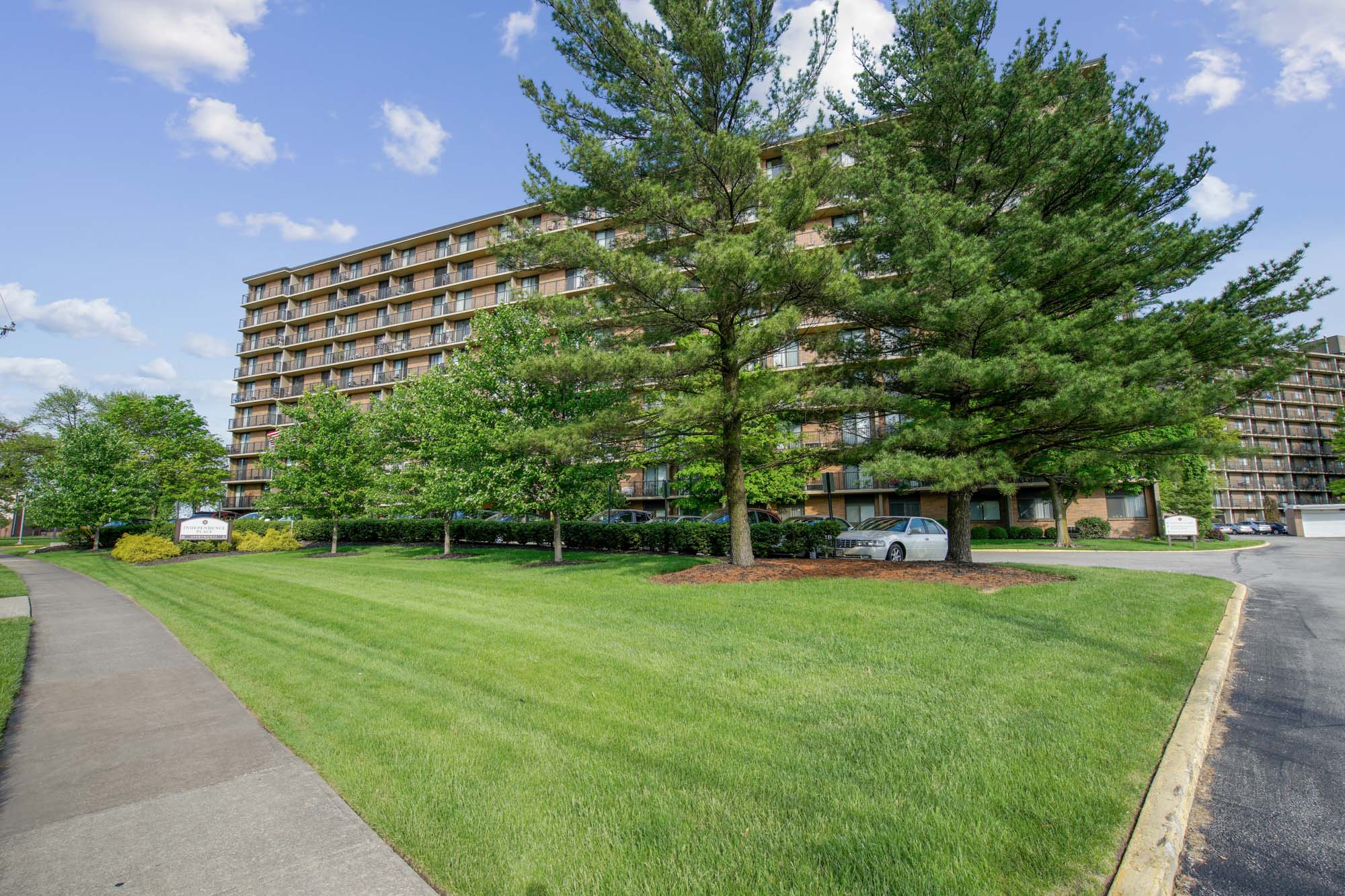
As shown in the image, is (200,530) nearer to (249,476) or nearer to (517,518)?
(517,518)

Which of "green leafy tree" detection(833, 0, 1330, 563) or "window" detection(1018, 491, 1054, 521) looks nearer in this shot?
"green leafy tree" detection(833, 0, 1330, 563)

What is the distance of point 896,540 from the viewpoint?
16609 millimetres

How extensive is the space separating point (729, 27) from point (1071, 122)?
22.5 feet

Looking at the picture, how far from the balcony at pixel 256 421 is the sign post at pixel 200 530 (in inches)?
1125

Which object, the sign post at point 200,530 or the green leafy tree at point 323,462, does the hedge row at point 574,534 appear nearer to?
the sign post at point 200,530

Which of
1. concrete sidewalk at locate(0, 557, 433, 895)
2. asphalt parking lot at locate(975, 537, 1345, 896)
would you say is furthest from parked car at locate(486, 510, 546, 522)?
asphalt parking lot at locate(975, 537, 1345, 896)

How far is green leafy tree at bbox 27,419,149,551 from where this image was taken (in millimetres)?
27406

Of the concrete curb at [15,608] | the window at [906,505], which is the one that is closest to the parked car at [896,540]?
the concrete curb at [15,608]

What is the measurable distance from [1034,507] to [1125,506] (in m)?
6.28

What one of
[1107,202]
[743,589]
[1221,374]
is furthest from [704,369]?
[1221,374]

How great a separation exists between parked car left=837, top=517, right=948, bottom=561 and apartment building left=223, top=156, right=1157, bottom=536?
45.1 feet

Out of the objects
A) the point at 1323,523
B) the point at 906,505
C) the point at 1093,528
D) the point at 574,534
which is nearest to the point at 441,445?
the point at 574,534

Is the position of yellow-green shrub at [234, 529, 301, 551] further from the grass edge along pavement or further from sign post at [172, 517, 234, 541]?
the grass edge along pavement

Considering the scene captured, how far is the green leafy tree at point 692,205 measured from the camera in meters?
11.0
